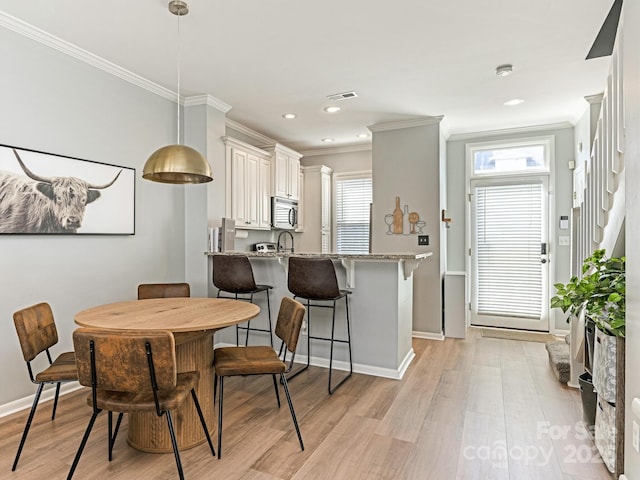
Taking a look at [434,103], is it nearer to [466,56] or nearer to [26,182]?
[466,56]

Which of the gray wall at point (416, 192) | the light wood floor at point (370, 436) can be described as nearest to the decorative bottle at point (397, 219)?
the gray wall at point (416, 192)

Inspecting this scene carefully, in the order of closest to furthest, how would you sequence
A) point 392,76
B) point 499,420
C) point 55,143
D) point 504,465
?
point 504,465 → point 499,420 → point 55,143 → point 392,76

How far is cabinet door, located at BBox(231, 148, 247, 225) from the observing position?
14.9 ft

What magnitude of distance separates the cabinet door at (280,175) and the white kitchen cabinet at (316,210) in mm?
706

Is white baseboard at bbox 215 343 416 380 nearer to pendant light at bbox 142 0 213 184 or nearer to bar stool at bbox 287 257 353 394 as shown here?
bar stool at bbox 287 257 353 394

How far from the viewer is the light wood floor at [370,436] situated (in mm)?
2033

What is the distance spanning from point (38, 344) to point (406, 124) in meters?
4.31

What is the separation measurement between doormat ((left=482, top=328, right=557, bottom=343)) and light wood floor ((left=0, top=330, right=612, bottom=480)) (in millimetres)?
1423

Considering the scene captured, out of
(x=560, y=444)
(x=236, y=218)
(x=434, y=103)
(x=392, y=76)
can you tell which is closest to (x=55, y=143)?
(x=236, y=218)

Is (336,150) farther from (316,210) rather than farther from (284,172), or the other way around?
(284,172)

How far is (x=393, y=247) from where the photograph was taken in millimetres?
5055

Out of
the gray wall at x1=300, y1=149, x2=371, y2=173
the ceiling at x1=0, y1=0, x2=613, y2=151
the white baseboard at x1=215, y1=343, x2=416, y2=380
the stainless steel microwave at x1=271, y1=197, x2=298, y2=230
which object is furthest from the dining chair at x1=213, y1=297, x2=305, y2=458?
the gray wall at x1=300, y1=149, x2=371, y2=173

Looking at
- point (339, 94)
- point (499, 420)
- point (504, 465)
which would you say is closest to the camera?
point (504, 465)

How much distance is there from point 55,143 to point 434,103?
361 cm
